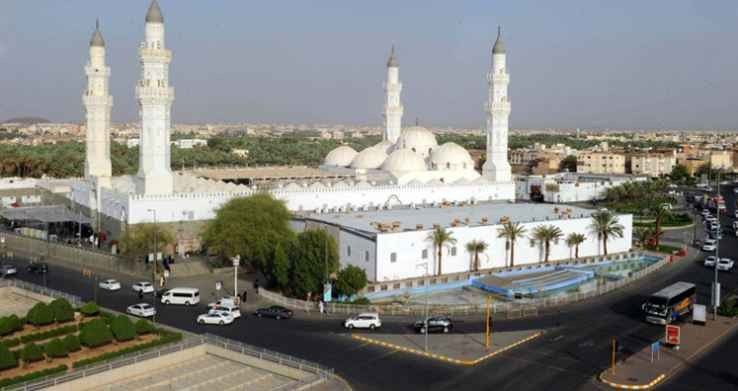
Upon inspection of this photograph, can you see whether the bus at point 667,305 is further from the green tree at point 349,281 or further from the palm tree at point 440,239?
the green tree at point 349,281

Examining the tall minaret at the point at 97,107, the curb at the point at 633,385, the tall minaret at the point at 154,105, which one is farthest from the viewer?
the tall minaret at the point at 97,107

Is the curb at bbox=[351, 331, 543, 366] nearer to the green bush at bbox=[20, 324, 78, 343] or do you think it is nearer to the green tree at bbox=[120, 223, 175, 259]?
the green bush at bbox=[20, 324, 78, 343]

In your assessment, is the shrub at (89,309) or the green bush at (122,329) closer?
the green bush at (122,329)

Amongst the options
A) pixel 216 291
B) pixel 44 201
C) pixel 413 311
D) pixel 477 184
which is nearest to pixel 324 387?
pixel 413 311

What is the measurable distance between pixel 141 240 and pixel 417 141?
92.3 feet

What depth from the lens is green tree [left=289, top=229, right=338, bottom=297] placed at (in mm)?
30016

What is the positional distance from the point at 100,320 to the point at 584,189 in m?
54.9

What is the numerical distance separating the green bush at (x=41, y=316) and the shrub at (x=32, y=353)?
3.38 meters

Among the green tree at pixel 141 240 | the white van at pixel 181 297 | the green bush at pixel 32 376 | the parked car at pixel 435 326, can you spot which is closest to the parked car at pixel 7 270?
the green tree at pixel 141 240

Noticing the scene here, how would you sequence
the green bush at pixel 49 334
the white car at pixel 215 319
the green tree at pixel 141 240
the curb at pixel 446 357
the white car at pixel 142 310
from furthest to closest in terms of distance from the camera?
1. the green tree at pixel 141 240
2. the white car at pixel 142 310
3. the white car at pixel 215 319
4. the green bush at pixel 49 334
5. the curb at pixel 446 357

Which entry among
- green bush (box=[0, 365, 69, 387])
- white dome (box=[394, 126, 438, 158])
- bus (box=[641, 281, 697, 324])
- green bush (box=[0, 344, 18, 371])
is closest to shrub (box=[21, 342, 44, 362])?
green bush (box=[0, 344, 18, 371])

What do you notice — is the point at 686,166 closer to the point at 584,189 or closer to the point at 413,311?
the point at 584,189

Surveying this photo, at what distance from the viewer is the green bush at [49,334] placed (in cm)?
2209

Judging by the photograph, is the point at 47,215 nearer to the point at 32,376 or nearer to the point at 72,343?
the point at 72,343
